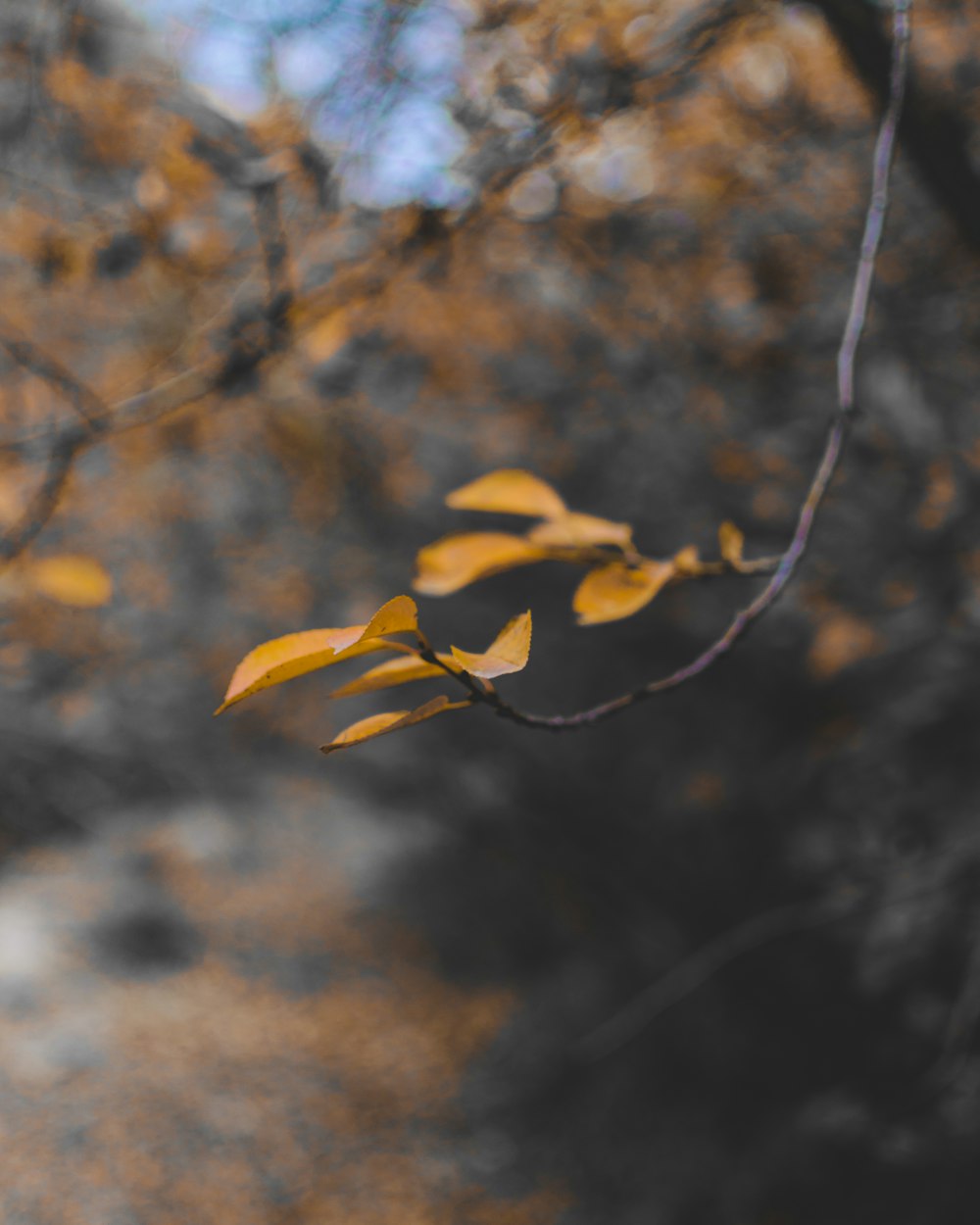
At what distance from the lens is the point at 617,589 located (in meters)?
0.46

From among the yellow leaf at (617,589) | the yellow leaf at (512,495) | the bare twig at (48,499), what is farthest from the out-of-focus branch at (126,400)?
the yellow leaf at (617,589)

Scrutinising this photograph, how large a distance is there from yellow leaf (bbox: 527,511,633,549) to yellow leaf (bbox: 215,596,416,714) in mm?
203

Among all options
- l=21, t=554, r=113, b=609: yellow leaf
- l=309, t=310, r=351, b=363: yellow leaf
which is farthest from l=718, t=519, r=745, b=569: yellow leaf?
l=309, t=310, r=351, b=363: yellow leaf

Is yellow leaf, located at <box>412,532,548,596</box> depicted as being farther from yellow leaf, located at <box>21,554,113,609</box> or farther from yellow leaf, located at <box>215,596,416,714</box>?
yellow leaf, located at <box>21,554,113,609</box>

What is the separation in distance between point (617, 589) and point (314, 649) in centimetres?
21

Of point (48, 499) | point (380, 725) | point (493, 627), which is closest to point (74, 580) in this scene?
point (48, 499)

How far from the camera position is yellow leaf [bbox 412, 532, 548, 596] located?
0.47 m

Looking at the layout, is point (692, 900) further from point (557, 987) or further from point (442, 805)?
point (442, 805)

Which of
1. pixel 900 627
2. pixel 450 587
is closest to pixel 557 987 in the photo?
pixel 900 627

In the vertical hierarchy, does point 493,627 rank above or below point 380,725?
above

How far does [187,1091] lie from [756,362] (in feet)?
7.40

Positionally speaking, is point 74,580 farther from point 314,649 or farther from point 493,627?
point 493,627

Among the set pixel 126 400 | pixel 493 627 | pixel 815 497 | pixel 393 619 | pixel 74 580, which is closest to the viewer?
pixel 393 619

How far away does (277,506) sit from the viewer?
88.9 inches
